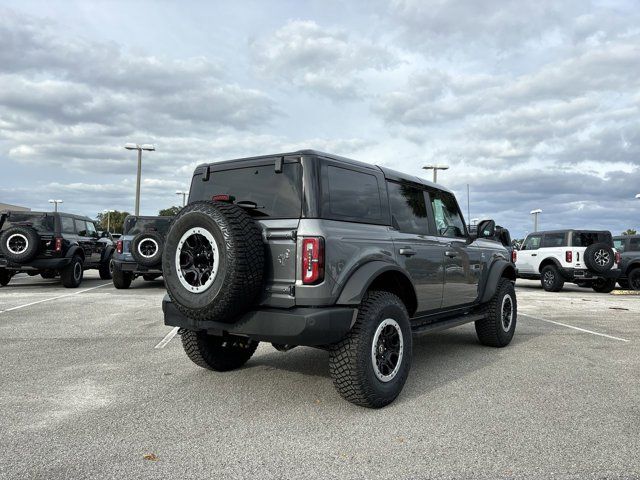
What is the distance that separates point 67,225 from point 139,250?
9.66 ft

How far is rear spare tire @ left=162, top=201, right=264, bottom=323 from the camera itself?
3570mm

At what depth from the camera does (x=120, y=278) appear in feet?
43.3

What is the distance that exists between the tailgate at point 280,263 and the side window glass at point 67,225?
11.6 metres

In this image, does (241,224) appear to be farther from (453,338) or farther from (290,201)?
(453,338)

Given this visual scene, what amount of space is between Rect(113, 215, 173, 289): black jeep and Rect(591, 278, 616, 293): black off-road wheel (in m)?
12.4

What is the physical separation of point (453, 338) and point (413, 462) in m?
4.20

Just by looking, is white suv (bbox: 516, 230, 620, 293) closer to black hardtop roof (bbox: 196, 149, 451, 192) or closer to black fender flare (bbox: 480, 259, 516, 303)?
black fender flare (bbox: 480, 259, 516, 303)

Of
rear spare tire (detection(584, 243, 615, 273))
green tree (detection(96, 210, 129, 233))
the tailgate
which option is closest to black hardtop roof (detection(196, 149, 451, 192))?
the tailgate

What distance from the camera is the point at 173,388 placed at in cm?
438

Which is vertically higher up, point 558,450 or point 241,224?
point 241,224

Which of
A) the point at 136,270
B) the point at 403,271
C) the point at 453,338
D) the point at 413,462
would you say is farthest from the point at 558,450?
the point at 136,270

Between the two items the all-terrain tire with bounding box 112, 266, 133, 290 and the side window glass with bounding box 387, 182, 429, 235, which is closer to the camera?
the side window glass with bounding box 387, 182, 429, 235

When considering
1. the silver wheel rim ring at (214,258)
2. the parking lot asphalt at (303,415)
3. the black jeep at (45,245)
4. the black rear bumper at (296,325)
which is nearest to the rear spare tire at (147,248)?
the black jeep at (45,245)

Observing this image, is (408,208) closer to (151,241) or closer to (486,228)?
(486,228)
